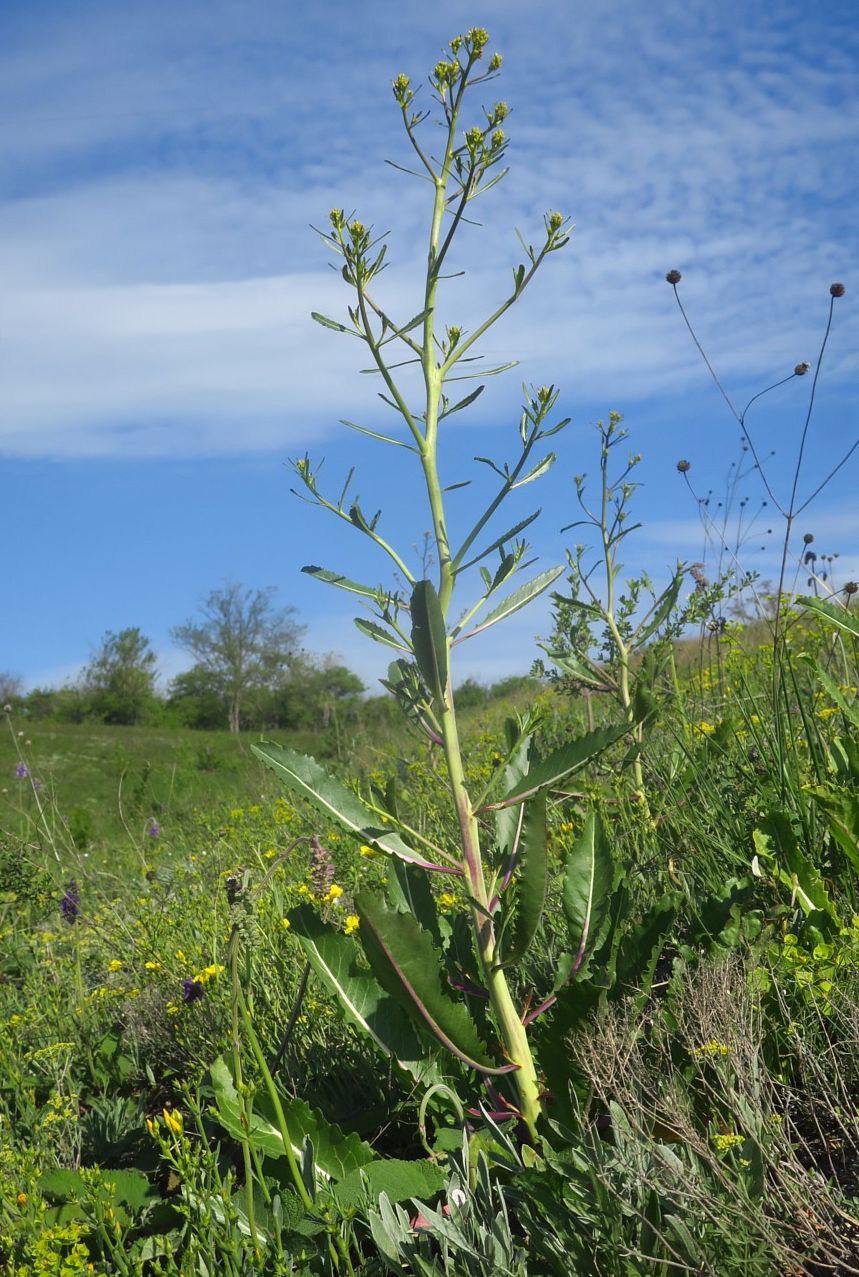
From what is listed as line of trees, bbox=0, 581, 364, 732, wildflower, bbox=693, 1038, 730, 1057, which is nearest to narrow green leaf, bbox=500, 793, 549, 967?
wildflower, bbox=693, 1038, 730, 1057

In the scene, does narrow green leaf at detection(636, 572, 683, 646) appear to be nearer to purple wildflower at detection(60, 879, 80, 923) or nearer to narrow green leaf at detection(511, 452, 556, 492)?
narrow green leaf at detection(511, 452, 556, 492)

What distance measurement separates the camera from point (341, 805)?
2.23 metres

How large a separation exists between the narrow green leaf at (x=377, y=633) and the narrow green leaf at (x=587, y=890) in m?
0.70

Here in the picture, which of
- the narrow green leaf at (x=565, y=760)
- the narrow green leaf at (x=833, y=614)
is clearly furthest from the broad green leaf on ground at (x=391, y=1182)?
the narrow green leaf at (x=833, y=614)

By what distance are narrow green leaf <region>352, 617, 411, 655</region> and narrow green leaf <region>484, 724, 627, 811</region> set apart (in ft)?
1.34

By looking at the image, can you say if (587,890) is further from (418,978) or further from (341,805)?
(341,805)

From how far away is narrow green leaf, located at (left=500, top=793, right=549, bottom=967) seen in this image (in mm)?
2203

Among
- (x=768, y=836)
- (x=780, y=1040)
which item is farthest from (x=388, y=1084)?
(x=768, y=836)

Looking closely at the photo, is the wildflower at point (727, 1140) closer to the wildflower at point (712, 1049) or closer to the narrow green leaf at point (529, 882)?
the wildflower at point (712, 1049)

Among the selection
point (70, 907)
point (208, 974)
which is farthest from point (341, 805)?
point (70, 907)

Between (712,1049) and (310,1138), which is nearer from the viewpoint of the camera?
(712,1049)

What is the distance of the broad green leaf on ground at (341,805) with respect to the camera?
2184 millimetres

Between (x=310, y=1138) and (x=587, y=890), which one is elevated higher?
(x=587, y=890)

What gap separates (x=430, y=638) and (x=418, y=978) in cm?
77
